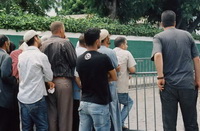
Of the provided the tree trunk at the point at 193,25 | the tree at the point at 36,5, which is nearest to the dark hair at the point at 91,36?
the tree at the point at 36,5

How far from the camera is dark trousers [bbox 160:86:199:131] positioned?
195 inches

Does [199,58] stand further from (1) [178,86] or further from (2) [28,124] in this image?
(2) [28,124]

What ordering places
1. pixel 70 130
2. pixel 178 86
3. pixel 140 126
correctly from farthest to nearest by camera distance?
pixel 140 126, pixel 70 130, pixel 178 86

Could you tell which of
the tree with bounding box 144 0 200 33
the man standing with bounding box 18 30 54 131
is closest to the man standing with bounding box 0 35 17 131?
the man standing with bounding box 18 30 54 131

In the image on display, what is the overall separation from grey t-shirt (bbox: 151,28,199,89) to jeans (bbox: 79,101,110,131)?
A: 1.07 meters

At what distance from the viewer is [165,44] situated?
5020 millimetres

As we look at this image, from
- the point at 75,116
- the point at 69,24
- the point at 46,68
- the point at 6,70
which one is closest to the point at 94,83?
the point at 46,68

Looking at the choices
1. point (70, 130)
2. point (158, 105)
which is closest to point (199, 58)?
point (70, 130)

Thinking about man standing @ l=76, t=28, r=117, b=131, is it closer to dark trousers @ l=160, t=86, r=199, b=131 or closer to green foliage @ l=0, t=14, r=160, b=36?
dark trousers @ l=160, t=86, r=199, b=131

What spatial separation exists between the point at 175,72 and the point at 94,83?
1212 mm

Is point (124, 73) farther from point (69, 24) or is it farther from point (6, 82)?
point (69, 24)

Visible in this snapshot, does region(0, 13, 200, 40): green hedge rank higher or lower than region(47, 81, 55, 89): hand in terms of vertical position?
higher

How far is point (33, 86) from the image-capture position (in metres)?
5.41

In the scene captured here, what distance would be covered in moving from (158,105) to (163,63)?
5318 mm
